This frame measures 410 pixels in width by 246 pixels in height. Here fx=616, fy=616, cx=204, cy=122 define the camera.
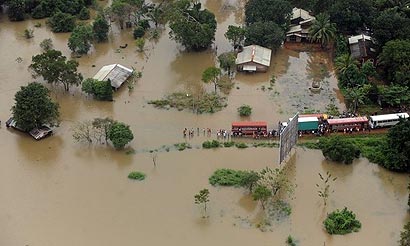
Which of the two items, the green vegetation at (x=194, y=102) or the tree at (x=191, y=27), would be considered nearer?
the green vegetation at (x=194, y=102)

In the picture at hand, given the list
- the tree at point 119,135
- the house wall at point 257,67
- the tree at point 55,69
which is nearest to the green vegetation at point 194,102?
the house wall at point 257,67

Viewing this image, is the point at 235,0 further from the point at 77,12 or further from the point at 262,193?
the point at 262,193

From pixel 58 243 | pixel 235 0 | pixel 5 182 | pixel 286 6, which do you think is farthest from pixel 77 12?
pixel 58 243

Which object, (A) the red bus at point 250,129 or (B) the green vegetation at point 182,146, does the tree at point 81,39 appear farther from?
(A) the red bus at point 250,129

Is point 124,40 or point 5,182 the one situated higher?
point 124,40

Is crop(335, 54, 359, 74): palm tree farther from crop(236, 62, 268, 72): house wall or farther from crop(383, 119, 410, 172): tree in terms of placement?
crop(383, 119, 410, 172): tree
